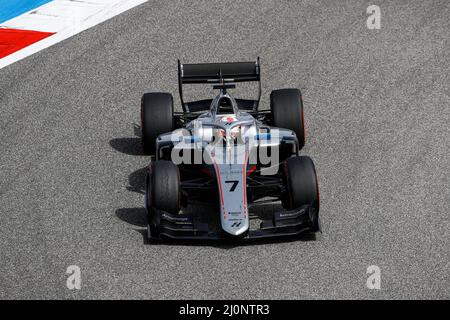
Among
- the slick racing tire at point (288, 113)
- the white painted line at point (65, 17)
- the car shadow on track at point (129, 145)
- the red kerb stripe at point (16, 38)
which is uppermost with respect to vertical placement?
the white painted line at point (65, 17)

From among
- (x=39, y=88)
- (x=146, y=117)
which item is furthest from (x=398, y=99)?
(x=39, y=88)

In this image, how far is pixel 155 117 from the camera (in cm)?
1251

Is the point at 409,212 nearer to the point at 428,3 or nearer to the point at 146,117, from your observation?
the point at 146,117

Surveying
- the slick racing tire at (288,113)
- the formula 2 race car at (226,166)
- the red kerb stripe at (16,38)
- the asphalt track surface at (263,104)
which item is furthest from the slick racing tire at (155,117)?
the red kerb stripe at (16,38)

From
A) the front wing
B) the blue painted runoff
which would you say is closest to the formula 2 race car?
the front wing

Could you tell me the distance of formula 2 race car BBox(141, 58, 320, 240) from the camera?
34.9 ft

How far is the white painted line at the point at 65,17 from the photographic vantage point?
16.4 m

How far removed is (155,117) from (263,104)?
2.35 meters

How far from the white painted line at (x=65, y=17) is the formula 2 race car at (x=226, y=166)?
398 centimetres

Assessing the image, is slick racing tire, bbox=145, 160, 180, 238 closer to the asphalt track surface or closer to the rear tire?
the asphalt track surface

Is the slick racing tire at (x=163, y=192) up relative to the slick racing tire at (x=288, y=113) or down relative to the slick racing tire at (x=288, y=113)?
down

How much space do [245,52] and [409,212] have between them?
5.14 meters

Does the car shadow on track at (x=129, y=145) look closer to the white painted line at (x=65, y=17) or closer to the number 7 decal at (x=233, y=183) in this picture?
the number 7 decal at (x=233, y=183)

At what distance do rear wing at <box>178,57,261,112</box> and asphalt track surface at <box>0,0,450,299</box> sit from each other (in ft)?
3.65
